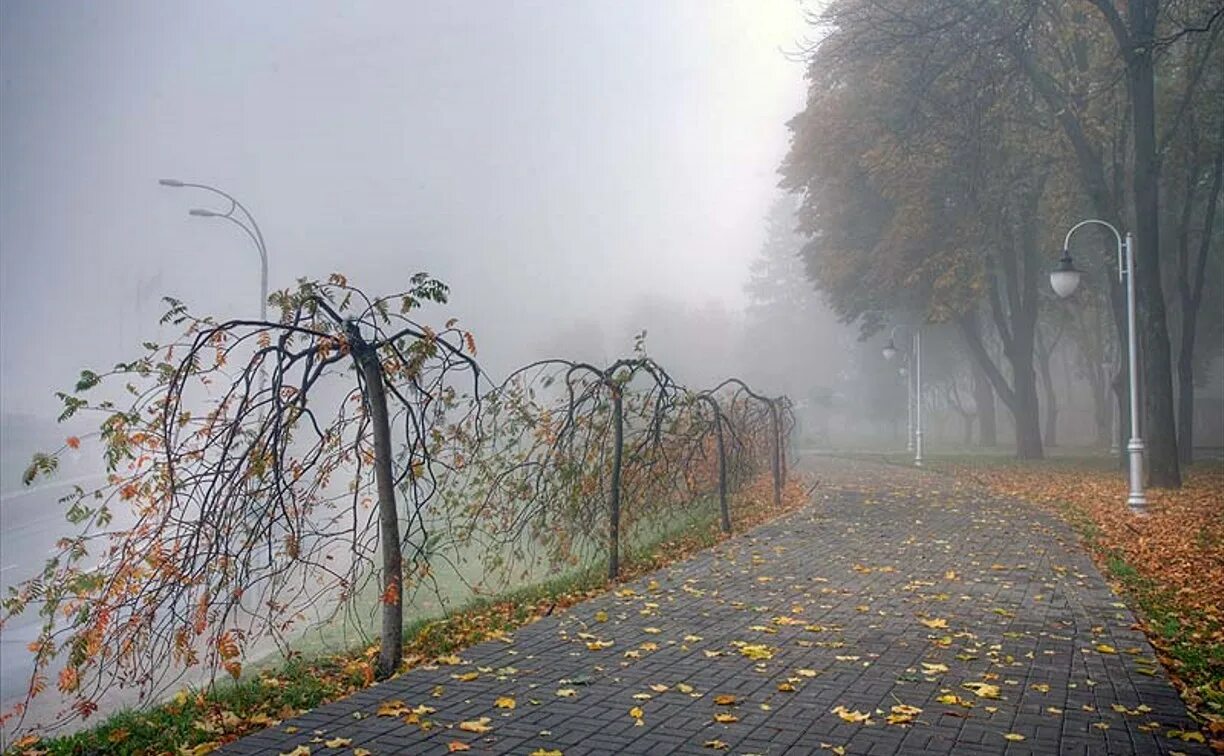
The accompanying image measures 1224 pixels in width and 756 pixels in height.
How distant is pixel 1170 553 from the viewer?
430 inches

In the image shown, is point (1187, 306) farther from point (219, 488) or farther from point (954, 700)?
point (219, 488)

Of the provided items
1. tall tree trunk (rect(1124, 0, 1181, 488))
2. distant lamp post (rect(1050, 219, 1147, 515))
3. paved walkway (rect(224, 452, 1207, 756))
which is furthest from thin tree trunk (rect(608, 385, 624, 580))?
tall tree trunk (rect(1124, 0, 1181, 488))

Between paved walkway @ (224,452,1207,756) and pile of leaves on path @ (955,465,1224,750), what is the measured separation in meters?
0.22

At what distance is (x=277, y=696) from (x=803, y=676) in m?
3.07

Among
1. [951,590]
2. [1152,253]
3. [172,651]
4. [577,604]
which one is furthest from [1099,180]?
[172,651]

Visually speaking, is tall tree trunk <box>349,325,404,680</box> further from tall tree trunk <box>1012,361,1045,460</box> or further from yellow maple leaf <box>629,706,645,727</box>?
tall tree trunk <box>1012,361,1045,460</box>

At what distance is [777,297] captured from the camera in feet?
237

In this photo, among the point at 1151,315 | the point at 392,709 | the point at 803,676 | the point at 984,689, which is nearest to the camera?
the point at 392,709

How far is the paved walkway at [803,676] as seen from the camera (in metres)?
4.70

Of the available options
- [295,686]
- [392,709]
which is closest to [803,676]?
[392,709]

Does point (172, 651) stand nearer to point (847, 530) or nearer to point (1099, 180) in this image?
point (847, 530)

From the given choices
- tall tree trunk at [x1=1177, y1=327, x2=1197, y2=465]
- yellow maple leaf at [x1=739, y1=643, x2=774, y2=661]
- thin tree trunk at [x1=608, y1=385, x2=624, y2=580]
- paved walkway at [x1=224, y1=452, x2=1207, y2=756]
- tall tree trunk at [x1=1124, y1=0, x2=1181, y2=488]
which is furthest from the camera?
tall tree trunk at [x1=1177, y1=327, x2=1197, y2=465]

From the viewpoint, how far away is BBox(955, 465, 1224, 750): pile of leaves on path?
20.0ft

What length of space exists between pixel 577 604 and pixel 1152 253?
14.0 meters
